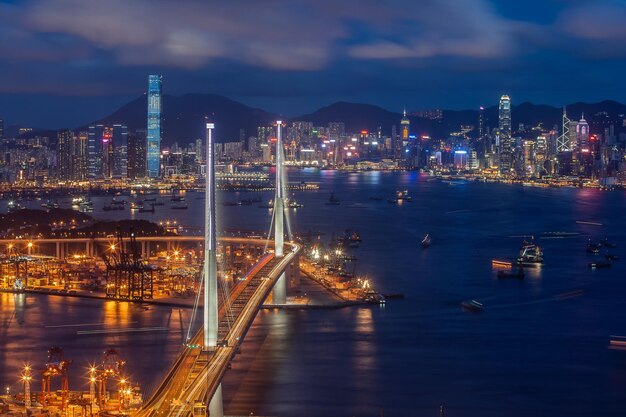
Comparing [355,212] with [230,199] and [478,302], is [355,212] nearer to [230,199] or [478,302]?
[230,199]

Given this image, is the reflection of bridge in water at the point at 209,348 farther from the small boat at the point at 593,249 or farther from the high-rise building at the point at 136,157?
the high-rise building at the point at 136,157

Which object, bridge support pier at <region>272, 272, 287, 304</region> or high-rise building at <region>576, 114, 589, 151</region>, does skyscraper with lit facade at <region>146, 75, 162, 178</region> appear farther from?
bridge support pier at <region>272, 272, 287, 304</region>

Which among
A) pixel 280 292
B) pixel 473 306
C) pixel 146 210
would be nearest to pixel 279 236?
pixel 280 292

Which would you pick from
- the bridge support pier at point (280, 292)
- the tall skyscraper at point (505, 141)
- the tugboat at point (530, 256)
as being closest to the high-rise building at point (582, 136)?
the tall skyscraper at point (505, 141)

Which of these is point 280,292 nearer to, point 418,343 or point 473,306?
point 473,306

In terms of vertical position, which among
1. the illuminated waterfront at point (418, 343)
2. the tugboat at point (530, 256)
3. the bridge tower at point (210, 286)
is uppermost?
the bridge tower at point (210, 286)

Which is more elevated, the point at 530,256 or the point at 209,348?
the point at 209,348
